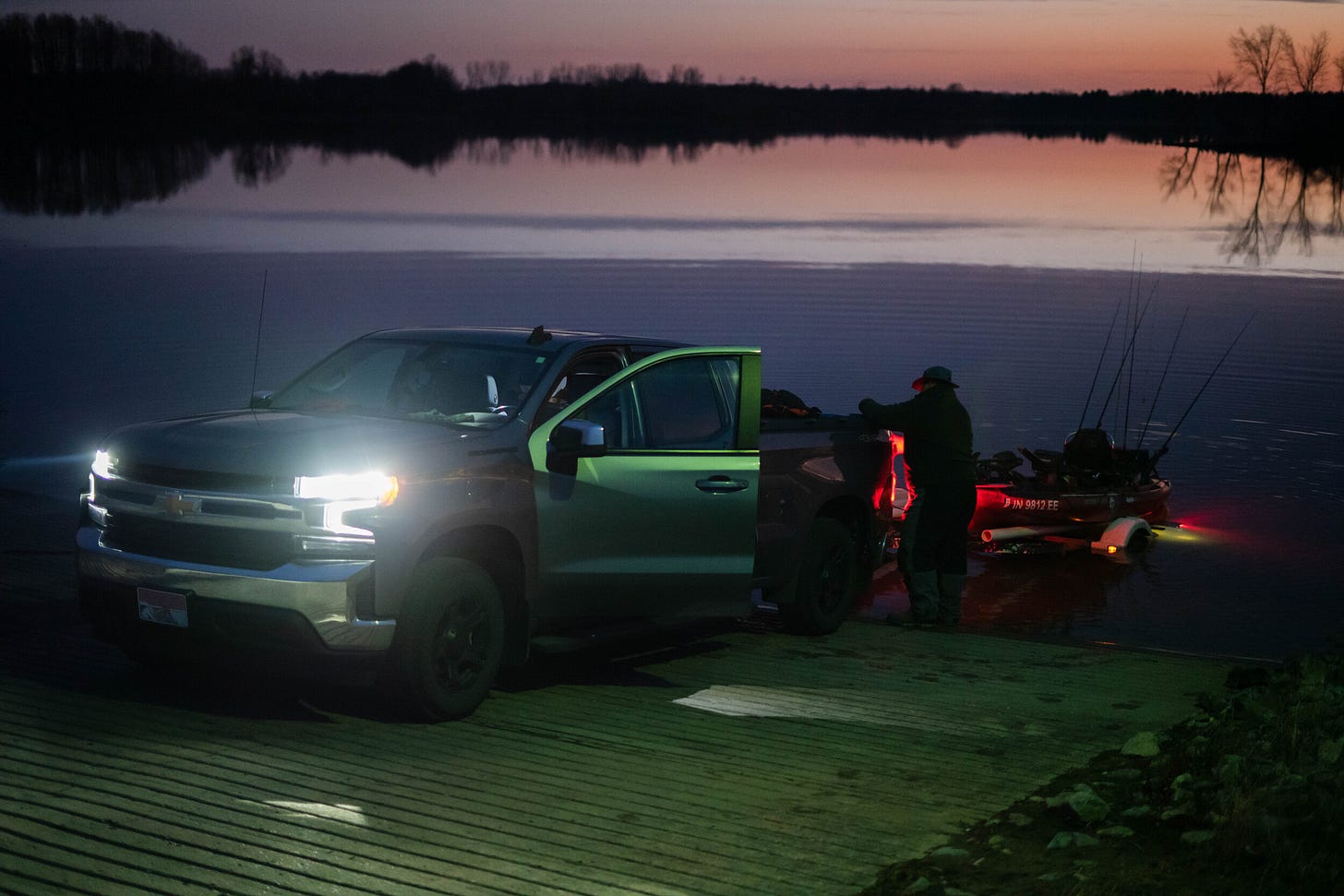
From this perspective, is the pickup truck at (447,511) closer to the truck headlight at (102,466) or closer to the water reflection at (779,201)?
the truck headlight at (102,466)

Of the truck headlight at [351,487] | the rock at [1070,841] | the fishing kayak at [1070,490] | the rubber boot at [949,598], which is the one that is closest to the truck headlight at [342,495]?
the truck headlight at [351,487]

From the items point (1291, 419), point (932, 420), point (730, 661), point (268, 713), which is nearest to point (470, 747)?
point (268, 713)

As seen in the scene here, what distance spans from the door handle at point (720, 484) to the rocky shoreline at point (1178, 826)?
8.71 feet

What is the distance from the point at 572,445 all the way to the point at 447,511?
0.91 meters

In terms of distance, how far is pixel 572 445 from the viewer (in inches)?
363

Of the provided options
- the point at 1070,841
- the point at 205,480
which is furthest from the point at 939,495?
the point at 205,480

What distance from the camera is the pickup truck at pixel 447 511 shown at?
27.4 ft

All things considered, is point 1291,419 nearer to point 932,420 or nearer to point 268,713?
point 932,420

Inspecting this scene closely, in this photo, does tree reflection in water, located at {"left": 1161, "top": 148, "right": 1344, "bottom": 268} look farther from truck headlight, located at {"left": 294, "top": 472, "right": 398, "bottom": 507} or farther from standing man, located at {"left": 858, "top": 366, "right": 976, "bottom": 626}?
truck headlight, located at {"left": 294, "top": 472, "right": 398, "bottom": 507}

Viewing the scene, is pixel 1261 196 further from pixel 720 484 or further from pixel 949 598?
pixel 720 484

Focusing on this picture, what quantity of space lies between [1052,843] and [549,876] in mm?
2096

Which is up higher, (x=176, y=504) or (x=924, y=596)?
(x=176, y=504)

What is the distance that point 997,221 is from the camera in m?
96.3

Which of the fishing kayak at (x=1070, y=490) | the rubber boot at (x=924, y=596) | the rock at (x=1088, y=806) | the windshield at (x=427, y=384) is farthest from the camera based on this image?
the fishing kayak at (x=1070, y=490)
